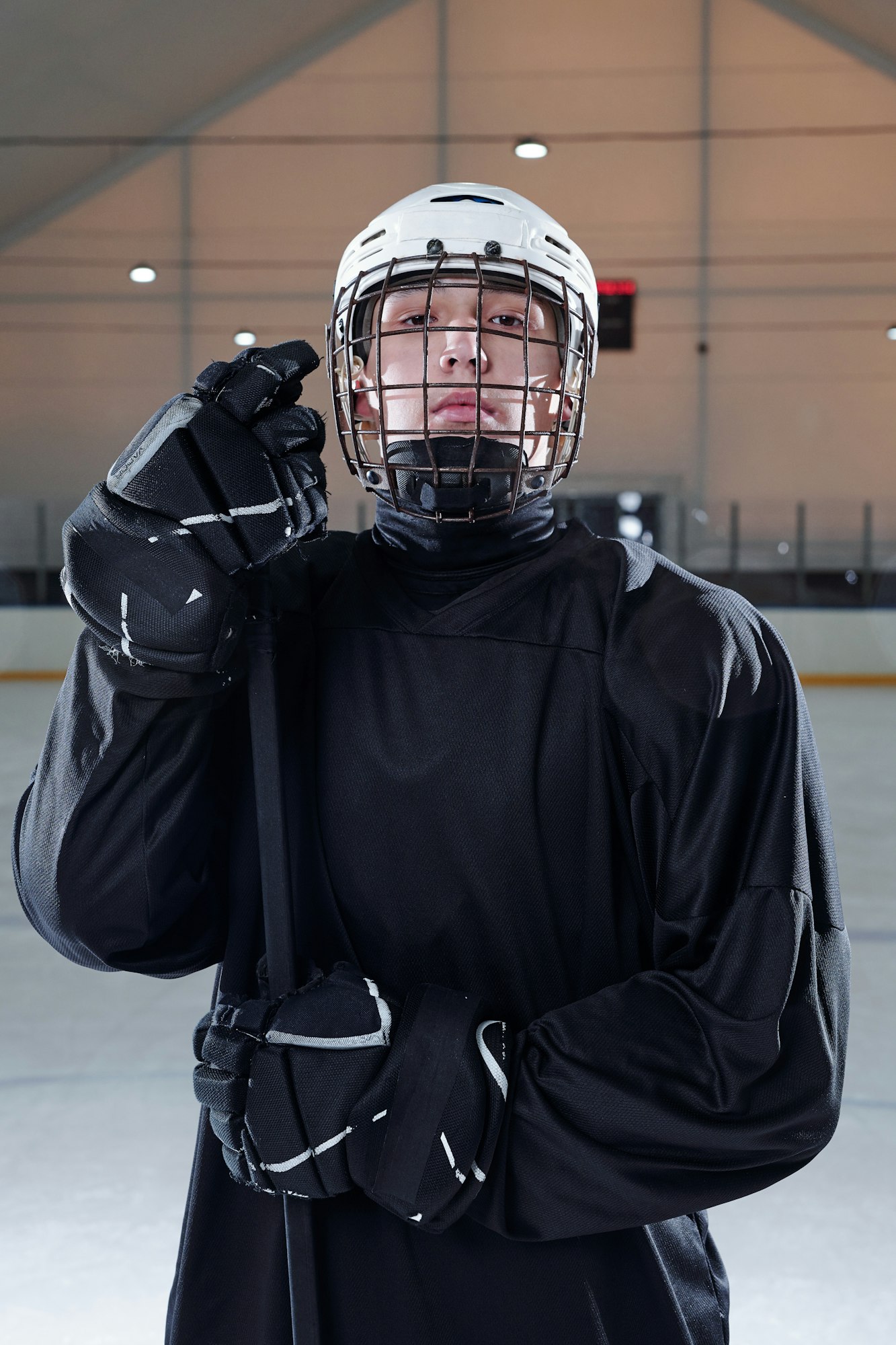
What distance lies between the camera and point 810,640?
1019cm

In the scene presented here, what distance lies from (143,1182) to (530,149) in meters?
9.99

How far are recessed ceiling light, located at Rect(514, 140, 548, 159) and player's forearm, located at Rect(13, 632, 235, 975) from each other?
10.5m

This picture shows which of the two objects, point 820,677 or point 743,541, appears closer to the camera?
point 820,677

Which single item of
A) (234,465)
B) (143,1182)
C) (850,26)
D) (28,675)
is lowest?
(143,1182)

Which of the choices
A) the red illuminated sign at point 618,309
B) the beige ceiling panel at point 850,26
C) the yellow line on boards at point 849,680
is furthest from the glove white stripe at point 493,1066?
the beige ceiling panel at point 850,26

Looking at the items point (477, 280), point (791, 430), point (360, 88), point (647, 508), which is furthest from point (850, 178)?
point (477, 280)

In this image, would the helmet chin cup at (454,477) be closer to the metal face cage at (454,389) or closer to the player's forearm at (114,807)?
the metal face cage at (454,389)

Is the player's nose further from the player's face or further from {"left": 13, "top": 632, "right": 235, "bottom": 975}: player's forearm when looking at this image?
{"left": 13, "top": 632, "right": 235, "bottom": 975}: player's forearm

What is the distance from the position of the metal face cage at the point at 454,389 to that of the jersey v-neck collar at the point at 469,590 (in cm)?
5

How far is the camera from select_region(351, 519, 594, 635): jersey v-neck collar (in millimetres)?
Answer: 916

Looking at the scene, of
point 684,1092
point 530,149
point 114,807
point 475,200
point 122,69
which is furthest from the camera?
point 530,149

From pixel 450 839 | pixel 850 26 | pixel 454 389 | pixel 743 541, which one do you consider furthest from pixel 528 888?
pixel 850 26

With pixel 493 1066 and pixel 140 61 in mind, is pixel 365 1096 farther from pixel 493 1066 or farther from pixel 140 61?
pixel 140 61

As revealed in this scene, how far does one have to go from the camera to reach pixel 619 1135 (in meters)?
0.78
